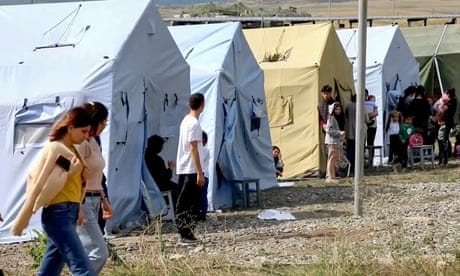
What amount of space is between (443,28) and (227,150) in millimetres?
14347

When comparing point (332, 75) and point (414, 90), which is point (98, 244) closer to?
point (332, 75)

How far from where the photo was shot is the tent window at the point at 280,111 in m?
17.4

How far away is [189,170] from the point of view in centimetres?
966

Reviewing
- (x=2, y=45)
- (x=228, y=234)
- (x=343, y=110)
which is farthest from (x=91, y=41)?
(x=343, y=110)

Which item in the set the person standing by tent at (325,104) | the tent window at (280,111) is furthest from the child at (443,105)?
the tent window at (280,111)

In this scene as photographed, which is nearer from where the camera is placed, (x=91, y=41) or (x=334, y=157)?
(x=91, y=41)

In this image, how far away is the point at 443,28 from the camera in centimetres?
2617

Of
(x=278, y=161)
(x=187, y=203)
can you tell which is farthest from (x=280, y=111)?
(x=187, y=203)

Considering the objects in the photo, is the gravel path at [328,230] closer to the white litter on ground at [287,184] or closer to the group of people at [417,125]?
the white litter on ground at [287,184]

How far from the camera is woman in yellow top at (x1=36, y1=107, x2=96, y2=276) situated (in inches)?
245

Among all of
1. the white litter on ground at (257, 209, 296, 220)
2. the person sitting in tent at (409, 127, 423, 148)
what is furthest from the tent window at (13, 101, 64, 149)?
the person sitting in tent at (409, 127, 423, 148)

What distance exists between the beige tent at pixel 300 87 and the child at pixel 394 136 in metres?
1.20

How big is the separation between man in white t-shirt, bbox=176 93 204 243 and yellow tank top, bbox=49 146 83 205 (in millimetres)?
3172

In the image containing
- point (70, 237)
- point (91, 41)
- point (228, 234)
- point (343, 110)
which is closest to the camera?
point (70, 237)
